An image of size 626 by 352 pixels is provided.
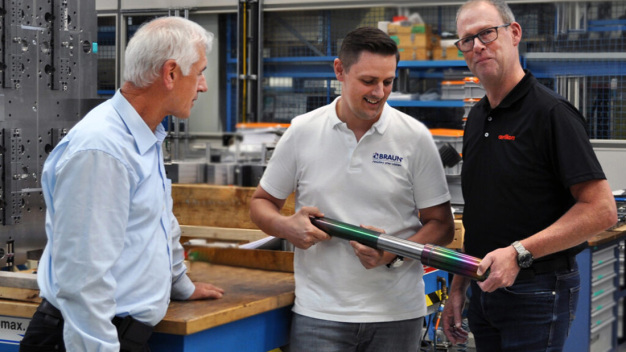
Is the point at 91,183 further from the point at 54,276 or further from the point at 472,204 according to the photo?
the point at 472,204

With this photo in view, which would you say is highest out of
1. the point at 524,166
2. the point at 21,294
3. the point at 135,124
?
the point at 135,124

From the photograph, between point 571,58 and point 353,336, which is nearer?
point 353,336

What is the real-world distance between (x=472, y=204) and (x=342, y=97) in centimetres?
45

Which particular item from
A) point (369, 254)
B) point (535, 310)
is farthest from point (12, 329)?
point (535, 310)

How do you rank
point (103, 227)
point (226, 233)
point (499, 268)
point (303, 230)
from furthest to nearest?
point (226, 233) → point (303, 230) → point (499, 268) → point (103, 227)

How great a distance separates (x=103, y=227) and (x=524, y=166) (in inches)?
40.9

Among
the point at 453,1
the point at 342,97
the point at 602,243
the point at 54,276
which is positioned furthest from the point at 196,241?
the point at 453,1

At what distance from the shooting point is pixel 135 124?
63.0 inches

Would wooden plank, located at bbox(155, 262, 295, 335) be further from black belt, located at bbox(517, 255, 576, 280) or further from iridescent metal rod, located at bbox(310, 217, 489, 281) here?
black belt, located at bbox(517, 255, 576, 280)

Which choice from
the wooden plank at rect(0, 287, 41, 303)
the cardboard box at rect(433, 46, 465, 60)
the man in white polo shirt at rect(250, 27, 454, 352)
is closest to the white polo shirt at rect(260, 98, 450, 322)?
the man in white polo shirt at rect(250, 27, 454, 352)

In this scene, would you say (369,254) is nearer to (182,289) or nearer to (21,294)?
(182,289)

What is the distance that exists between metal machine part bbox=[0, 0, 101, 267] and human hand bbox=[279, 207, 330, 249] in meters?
1.11

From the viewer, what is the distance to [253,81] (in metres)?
7.98

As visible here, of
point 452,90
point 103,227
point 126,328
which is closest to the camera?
point 103,227
